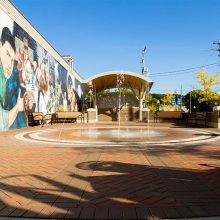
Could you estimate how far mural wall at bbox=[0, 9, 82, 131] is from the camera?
16281 millimetres

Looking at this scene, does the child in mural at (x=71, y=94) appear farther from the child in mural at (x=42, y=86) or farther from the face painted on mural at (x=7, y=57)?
the face painted on mural at (x=7, y=57)

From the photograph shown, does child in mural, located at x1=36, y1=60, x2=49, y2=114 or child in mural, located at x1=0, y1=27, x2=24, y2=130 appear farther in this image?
child in mural, located at x1=36, y1=60, x2=49, y2=114

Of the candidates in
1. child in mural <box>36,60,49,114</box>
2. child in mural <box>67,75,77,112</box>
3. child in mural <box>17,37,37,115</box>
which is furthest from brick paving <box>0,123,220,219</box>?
child in mural <box>67,75,77,112</box>

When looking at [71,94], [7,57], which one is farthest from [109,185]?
[71,94]

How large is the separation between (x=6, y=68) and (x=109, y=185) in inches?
525

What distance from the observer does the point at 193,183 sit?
498cm

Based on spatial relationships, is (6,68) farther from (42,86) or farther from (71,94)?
(71,94)

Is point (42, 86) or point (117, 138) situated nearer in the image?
point (117, 138)

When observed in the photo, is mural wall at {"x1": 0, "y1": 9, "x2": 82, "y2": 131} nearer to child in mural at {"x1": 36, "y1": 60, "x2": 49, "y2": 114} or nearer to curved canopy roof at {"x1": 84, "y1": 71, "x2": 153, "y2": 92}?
child in mural at {"x1": 36, "y1": 60, "x2": 49, "y2": 114}

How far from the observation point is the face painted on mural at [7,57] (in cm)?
1600

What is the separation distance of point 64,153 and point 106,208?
14.8 ft

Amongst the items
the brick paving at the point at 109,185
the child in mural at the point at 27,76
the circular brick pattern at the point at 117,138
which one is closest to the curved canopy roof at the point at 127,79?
the child in mural at the point at 27,76

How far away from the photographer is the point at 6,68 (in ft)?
54.0

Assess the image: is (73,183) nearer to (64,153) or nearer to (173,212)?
(173,212)
